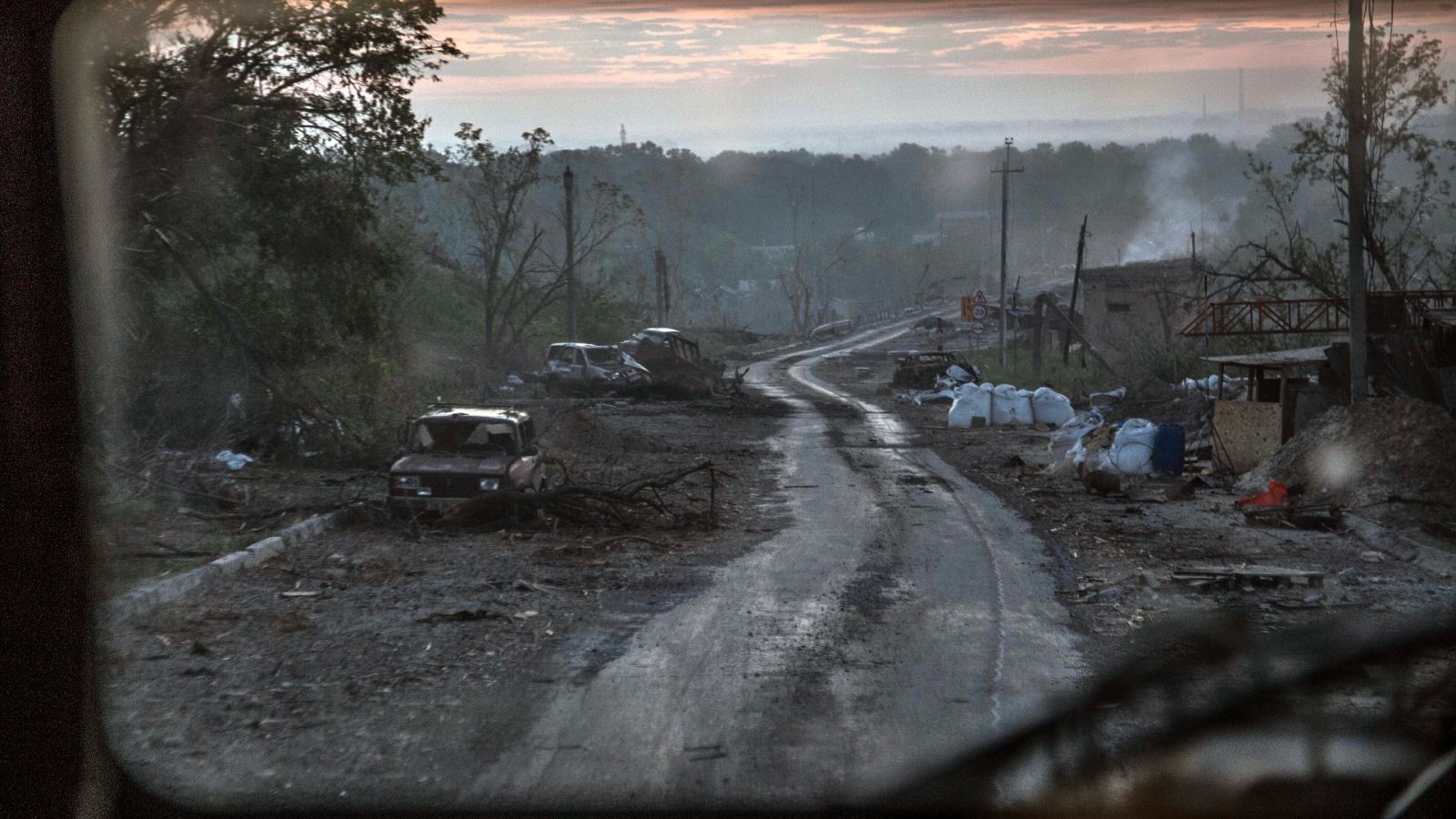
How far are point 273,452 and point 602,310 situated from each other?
3836cm

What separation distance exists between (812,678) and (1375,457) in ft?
40.4

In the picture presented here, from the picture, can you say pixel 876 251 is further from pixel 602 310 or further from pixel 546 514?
pixel 546 514

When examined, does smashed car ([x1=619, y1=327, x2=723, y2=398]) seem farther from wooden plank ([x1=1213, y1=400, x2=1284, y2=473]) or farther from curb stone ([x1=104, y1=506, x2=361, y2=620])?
curb stone ([x1=104, y1=506, x2=361, y2=620])

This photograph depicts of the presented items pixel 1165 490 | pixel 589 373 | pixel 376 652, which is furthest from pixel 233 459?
pixel 589 373

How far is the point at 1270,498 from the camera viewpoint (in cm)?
1800

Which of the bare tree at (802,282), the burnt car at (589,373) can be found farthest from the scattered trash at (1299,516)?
the bare tree at (802,282)

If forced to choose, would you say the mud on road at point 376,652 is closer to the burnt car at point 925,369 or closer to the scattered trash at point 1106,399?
the scattered trash at point 1106,399

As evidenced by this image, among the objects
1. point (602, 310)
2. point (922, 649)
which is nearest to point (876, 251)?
point (602, 310)

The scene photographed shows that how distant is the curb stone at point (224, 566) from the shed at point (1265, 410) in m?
15.0

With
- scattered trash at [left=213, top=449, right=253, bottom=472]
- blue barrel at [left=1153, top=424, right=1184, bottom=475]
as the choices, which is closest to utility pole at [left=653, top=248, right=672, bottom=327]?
blue barrel at [left=1153, top=424, right=1184, bottom=475]

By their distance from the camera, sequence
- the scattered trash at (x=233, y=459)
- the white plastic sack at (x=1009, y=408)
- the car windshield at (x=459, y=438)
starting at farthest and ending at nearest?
the white plastic sack at (x=1009, y=408), the scattered trash at (x=233, y=459), the car windshield at (x=459, y=438)

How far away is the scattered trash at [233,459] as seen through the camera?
1939cm

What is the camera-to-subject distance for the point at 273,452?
21438 mm

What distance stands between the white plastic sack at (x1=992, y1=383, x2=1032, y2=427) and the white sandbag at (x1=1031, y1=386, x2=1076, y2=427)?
17 centimetres
